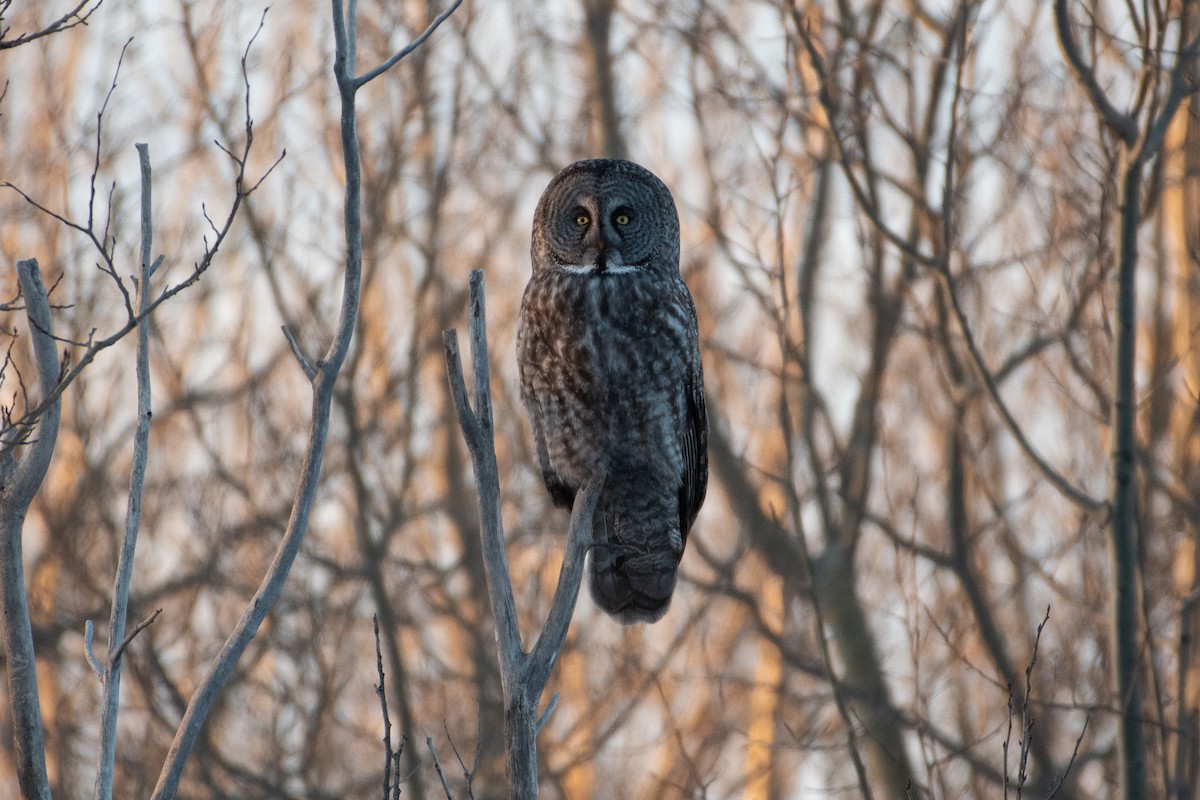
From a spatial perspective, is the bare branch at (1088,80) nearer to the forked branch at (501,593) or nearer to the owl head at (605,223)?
the owl head at (605,223)

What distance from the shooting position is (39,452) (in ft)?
9.61

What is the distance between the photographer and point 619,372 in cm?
475

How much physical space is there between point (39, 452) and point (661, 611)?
2652 mm

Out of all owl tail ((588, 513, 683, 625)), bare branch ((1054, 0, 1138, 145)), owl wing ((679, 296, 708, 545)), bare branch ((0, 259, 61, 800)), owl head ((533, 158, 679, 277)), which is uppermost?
bare branch ((1054, 0, 1138, 145))

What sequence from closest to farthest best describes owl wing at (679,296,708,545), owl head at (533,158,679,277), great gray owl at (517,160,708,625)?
great gray owl at (517,160,708,625) < owl head at (533,158,679,277) < owl wing at (679,296,708,545)

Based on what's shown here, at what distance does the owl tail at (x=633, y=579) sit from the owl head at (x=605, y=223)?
0.97 m

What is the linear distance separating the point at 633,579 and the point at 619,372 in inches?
32.7

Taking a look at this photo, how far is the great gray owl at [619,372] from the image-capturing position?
4.75 meters

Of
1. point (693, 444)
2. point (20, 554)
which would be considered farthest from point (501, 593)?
point (693, 444)

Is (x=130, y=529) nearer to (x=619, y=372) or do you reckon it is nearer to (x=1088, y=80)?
(x=619, y=372)

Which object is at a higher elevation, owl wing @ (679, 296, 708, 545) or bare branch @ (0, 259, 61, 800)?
owl wing @ (679, 296, 708, 545)

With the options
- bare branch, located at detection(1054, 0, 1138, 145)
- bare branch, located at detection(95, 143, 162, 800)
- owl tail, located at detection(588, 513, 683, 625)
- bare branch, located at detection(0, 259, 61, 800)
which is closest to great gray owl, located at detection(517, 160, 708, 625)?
owl tail, located at detection(588, 513, 683, 625)

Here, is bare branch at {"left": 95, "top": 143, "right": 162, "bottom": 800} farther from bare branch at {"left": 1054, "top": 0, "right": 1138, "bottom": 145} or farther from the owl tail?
bare branch at {"left": 1054, "top": 0, "right": 1138, "bottom": 145}

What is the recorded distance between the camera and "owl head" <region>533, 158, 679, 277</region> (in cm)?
489
